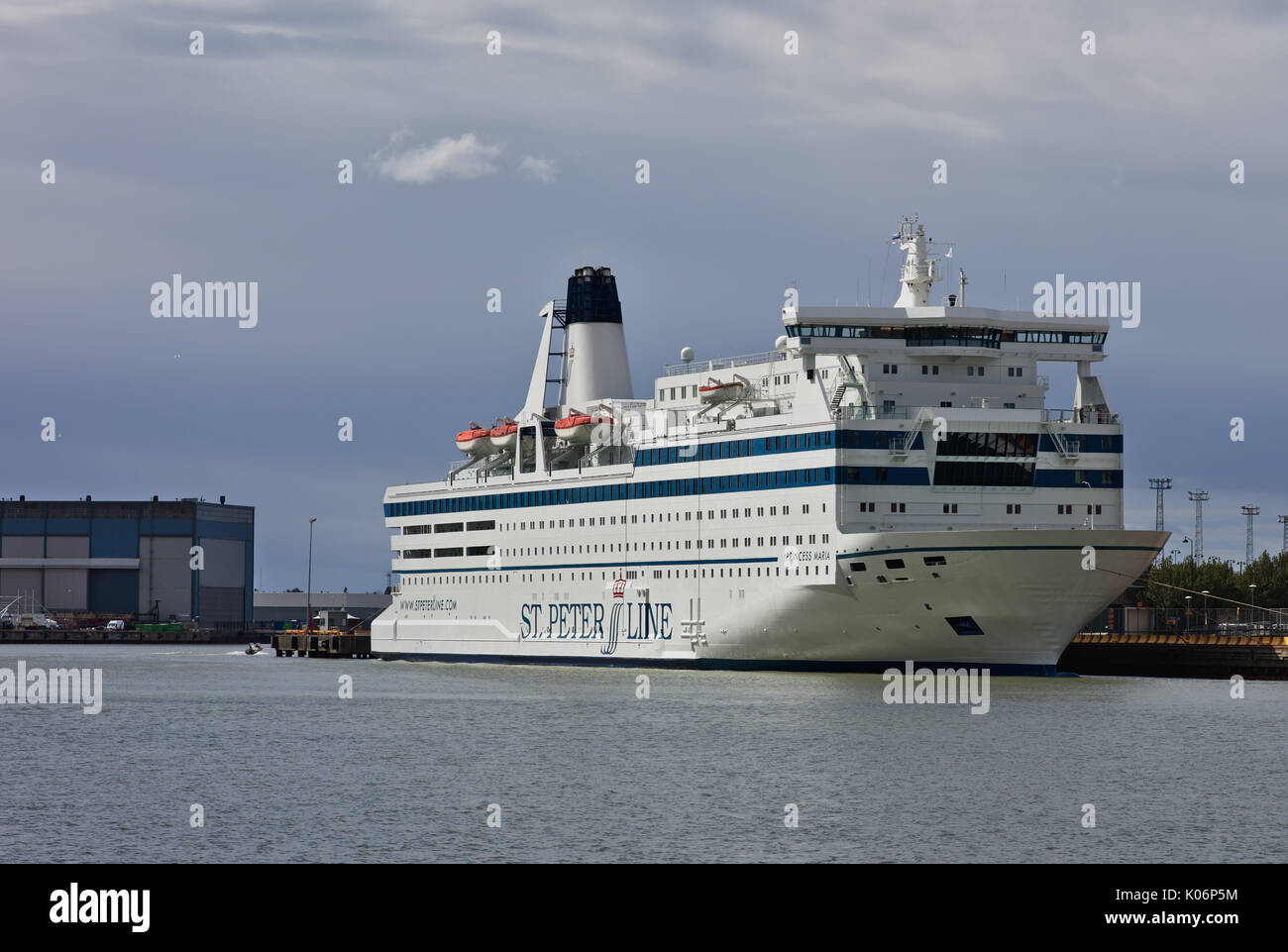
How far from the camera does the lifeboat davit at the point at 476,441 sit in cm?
8750

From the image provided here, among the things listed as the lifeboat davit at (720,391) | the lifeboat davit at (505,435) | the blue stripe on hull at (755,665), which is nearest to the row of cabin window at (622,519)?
the lifeboat davit at (505,435)

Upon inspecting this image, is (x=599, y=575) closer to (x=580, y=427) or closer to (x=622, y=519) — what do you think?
(x=622, y=519)

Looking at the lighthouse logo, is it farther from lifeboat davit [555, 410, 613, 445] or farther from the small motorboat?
the small motorboat

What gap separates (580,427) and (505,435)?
23.0 ft

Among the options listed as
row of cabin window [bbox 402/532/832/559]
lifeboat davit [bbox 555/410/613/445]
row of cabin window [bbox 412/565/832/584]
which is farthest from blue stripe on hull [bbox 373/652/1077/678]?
lifeboat davit [bbox 555/410/613/445]

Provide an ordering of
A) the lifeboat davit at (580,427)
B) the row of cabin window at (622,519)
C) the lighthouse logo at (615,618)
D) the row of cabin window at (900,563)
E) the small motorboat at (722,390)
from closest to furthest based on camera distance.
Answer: the row of cabin window at (900,563)
the row of cabin window at (622,519)
the small motorboat at (722,390)
the lighthouse logo at (615,618)
the lifeboat davit at (580,427)

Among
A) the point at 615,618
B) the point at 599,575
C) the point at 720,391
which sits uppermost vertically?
the point at 720,391

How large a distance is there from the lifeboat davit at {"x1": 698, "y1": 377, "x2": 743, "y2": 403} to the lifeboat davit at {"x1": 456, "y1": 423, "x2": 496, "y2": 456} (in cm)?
1908

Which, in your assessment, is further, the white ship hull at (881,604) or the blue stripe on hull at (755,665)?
the blue stripe on hull at (755,665)

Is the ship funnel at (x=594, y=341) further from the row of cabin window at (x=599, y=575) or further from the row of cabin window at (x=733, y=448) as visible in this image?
the row of cabin window at (x=733, y=448)

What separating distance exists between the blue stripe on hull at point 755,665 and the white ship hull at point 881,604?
0.28 ft

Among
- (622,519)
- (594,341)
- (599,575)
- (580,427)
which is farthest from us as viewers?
(594,341)

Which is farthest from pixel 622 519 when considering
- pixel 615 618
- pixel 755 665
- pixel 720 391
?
pixel 755 665

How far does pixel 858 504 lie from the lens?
Answer: 61.5m
